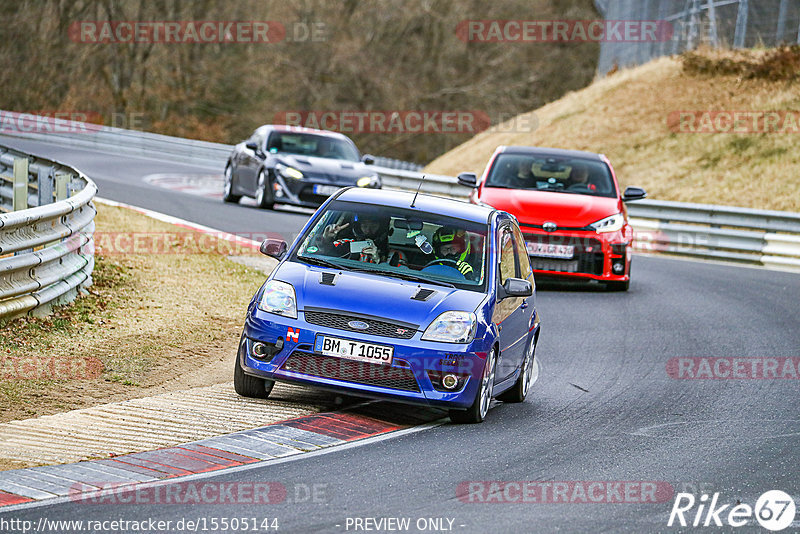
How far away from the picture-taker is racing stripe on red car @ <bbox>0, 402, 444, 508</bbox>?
6324 mm

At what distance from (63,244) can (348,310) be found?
14.3 ft

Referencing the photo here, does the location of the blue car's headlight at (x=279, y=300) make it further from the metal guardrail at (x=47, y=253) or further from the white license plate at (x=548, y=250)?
the white license plate at (x=548, y=250)

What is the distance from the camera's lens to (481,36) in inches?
2272

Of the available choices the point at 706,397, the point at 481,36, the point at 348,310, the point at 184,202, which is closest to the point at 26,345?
the point at 348,310

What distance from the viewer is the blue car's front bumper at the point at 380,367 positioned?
8.27 meters

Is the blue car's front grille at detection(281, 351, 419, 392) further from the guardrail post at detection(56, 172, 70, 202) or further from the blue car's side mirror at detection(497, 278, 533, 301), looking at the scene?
the guardrail post at detection(56, 172, 70, 202)

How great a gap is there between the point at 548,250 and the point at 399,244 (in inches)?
270

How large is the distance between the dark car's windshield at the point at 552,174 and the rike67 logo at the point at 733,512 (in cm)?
1032

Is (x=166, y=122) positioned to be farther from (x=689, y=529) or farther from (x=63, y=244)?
(x=689, y=529)

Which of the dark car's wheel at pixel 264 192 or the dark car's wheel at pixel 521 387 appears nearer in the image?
the dark car's wheel at pixel 521 387

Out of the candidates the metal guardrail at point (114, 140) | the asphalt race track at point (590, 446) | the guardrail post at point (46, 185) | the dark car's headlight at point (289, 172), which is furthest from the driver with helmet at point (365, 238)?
the metal guardrail at point (114, 140)

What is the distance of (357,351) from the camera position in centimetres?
827

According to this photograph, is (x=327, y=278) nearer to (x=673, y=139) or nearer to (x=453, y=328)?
(x=453, y=328)

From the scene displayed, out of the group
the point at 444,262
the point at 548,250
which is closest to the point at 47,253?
the point at 444,262
